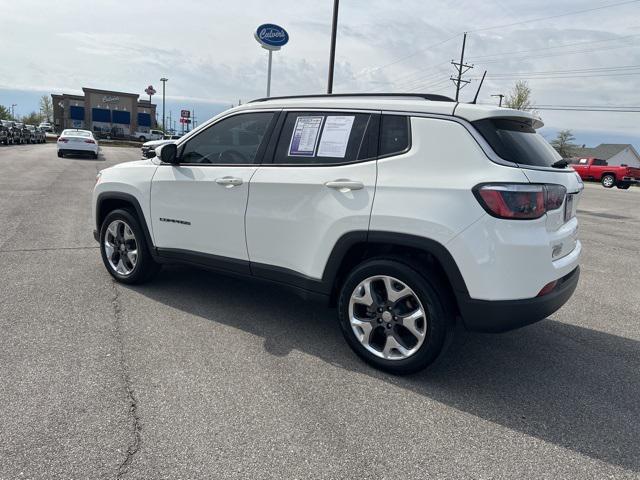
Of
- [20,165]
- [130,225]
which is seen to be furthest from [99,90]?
[130,225]

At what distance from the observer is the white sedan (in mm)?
22328

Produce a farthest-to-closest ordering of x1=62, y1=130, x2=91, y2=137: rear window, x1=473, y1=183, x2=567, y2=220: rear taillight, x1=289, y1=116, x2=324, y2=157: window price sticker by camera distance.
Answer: x1=62, y1=130, x2=91, y2=137: rear window
x1=289, y1=116, x2=324, y2=157: window price sticker
x1=473, y1=183, x2=567, y2=220: rear taillight

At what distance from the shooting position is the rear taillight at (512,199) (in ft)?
9.34

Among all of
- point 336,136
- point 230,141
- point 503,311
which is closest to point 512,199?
point 503,311

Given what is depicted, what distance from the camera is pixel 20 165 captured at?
56.0 feet

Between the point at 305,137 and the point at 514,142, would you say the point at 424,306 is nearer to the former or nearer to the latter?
the point at 514,142

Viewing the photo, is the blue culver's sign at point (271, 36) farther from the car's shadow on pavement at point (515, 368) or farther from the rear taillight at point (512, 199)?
the rear taillight at point (512, 199)

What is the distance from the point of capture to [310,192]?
3.52 metres

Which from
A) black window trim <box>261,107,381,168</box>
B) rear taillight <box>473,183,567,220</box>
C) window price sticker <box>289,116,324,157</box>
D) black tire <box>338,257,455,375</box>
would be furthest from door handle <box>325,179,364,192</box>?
rear taillight <box>473,183,567,220</box>

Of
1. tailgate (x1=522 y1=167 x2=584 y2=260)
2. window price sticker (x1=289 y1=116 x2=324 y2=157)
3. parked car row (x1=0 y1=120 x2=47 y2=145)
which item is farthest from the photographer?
parked car row (x1=0 y1=120 x2=47 y2=145)

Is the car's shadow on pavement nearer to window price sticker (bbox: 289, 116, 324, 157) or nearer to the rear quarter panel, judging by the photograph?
the rear quarter panel

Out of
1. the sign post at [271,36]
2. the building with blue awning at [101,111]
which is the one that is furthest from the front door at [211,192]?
the building with blue awning at [101,111]

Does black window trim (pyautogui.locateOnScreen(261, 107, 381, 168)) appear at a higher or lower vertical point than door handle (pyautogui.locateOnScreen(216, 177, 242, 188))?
higher

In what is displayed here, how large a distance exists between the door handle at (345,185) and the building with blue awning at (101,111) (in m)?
79.6
